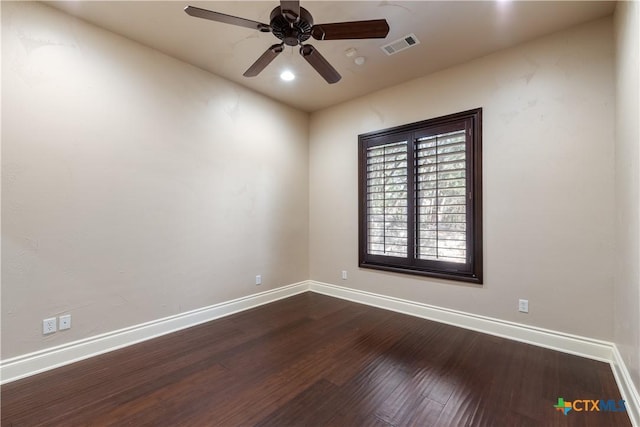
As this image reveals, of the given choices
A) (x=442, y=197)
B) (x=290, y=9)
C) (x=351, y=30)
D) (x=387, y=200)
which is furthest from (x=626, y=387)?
(x=290, y=9)

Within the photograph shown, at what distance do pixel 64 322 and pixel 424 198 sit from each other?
12.5ft

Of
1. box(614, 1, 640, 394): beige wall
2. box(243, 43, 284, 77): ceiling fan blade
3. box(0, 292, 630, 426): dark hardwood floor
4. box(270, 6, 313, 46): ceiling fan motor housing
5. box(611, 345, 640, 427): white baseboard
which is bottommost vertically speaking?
box(0, 292, 630, 426): dark hardwood floor

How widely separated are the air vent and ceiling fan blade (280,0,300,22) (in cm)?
142

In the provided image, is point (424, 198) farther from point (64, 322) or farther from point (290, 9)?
point (64, 322)

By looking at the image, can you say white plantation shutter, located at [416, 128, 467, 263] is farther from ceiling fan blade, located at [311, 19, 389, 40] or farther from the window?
ceiling fan blade, located at [311, 19, 389, 40]

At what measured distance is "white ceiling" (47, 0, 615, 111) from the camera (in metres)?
2.35

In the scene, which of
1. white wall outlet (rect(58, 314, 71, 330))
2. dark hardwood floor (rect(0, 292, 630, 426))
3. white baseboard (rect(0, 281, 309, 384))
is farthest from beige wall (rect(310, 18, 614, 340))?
white wall outlet (rect(58, 314, 71, 330))

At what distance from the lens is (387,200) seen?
3871 mm

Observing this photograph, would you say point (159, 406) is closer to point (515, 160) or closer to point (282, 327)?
point (282, 327)

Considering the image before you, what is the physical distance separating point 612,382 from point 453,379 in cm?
118

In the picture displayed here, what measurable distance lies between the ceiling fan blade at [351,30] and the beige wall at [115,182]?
1994 mm

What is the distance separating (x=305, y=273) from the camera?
15.5 ft

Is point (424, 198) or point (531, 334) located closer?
point (531, 334)

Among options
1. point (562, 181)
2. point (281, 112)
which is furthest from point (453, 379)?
point (281, 112)
